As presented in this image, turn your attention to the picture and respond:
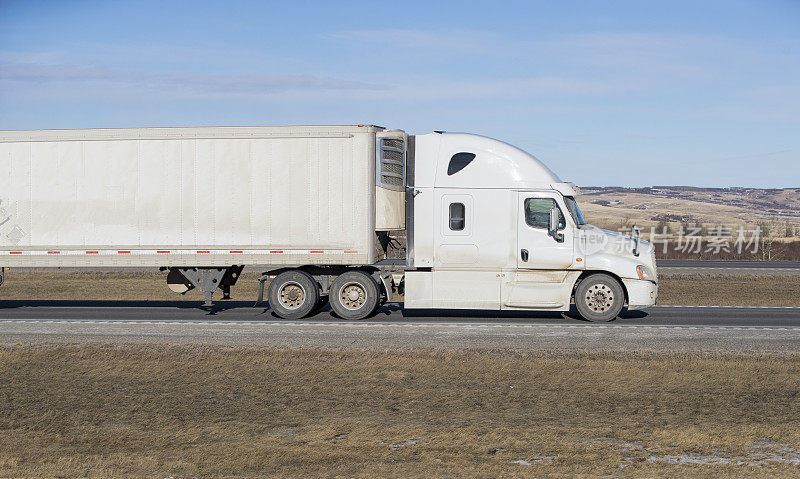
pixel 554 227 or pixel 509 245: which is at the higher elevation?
pixel 554 227

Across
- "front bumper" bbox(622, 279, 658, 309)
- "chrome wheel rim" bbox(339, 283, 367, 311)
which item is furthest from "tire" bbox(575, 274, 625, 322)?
"chrome wheel rim" bbox(339, 283, 367, 311)

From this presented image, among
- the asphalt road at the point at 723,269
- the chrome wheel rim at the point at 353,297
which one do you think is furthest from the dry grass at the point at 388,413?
the asphalt road at the point at 723,269

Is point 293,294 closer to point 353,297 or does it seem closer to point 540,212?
point 353,297

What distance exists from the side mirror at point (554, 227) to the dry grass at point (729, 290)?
9770mm

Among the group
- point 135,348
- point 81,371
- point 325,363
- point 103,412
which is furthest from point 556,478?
point 135,348

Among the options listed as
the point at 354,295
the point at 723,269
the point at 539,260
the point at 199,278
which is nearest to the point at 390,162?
the point at 354,295

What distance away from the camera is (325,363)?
13.1 metres

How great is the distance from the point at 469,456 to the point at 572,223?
1106 cm

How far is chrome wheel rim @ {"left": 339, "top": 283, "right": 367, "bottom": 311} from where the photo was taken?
62.1 feet

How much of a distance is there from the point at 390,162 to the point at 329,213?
1782mm

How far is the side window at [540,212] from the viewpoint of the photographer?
18.2 meters

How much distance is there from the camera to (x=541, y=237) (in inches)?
717

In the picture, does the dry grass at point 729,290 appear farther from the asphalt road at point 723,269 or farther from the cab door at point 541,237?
the cab door at point 541,237

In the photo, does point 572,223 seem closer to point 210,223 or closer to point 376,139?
point 376,139
